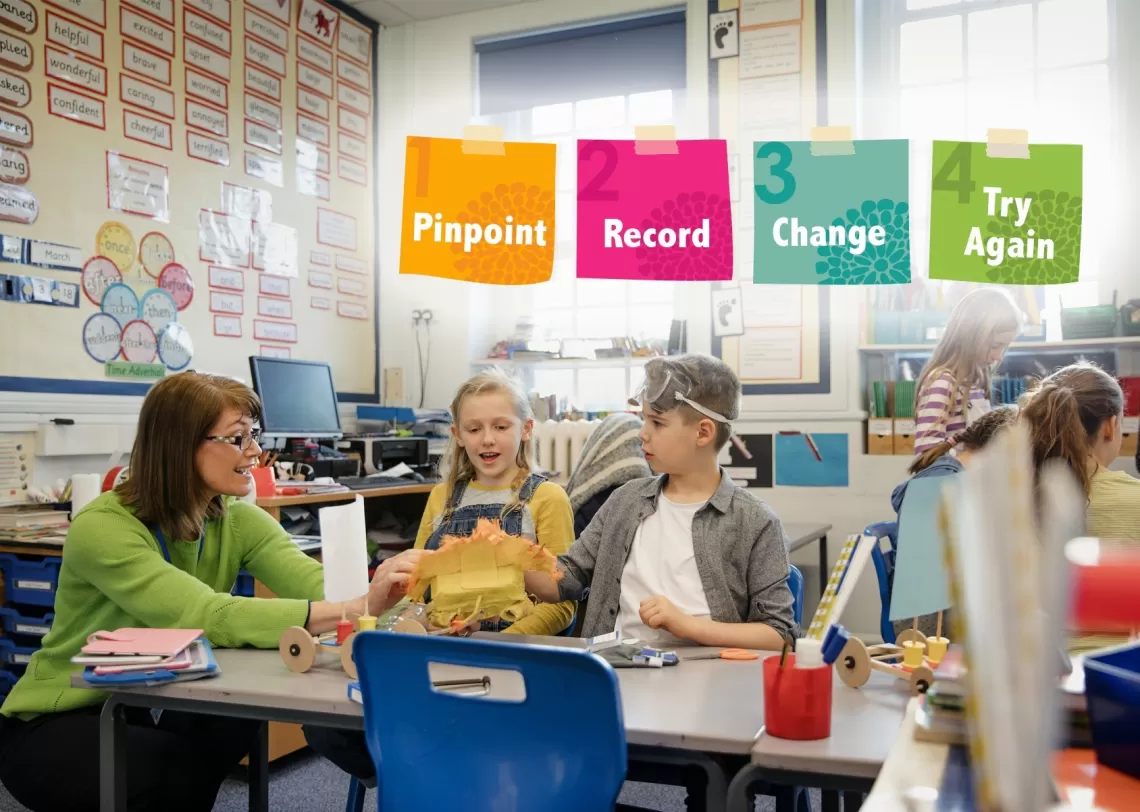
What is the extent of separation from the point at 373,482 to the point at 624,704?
2.62 m

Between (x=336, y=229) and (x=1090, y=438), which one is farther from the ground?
(x=336, y=229)

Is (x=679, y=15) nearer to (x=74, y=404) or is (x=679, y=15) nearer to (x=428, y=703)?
(x=74, y=404)

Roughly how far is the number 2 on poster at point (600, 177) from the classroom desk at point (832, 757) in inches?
89.1

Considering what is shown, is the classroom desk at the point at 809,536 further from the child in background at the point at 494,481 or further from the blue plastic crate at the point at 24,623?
the blue plastic crate at the point at 24,623

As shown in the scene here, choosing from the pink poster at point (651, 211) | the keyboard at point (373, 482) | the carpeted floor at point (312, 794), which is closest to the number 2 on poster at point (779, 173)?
the pink poster at point (651, 211)

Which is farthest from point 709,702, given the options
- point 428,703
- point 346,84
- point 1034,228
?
point 346,84

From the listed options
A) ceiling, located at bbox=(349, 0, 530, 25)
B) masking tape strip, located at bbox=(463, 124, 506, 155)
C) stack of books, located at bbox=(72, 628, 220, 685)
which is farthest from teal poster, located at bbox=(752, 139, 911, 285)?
ceiling, located at bbox=(349, 0, 530, 25)

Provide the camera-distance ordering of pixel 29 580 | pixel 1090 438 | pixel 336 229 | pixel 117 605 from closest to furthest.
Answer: pixel 117 605 → pixel 1090 438 → pixel 29 580 → pixel 336 229

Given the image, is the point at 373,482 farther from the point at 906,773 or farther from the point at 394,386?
the point at 906,773

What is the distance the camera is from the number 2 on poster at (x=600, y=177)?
3234 mm

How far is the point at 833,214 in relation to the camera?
124 inches

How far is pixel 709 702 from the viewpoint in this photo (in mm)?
1332

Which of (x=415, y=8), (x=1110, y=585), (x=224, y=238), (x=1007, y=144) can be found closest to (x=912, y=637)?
(x=1110, y=585)

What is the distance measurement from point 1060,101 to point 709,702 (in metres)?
4.08
